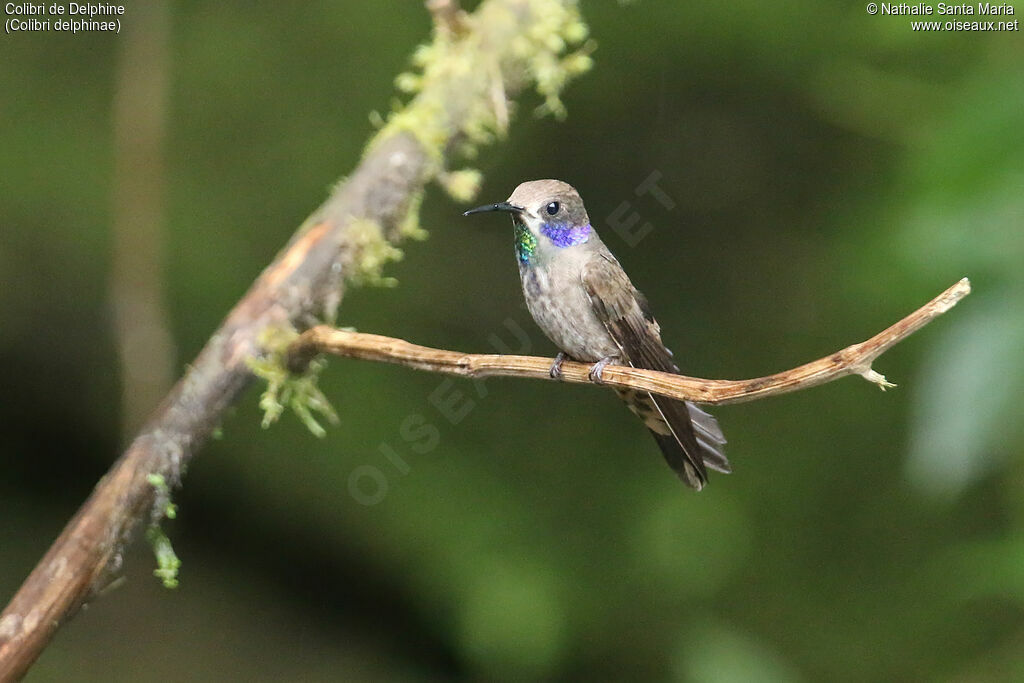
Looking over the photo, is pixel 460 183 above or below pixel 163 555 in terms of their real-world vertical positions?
above

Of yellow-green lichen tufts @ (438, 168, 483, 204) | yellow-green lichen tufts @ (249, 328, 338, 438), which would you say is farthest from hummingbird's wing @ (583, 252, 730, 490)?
yellow-green lichen tufts @ (249, 328, 338, 438)

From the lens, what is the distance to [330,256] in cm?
247

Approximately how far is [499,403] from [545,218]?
60.0 inches

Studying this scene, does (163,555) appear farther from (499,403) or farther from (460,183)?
(499,403)

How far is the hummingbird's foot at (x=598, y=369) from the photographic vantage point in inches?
85.4

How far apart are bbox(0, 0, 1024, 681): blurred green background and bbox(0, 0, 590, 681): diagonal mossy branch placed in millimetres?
780

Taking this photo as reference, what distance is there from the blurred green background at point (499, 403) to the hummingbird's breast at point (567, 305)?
3.43 feet

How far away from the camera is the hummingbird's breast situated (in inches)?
96.2

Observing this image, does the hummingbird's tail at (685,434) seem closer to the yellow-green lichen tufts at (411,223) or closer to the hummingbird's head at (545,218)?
the hummingbird's head at (545,218)

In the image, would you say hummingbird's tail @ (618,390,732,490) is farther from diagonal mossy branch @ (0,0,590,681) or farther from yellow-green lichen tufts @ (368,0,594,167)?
yellow-green lichen tufts @ (368,0,594,167)

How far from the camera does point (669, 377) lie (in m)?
1.83

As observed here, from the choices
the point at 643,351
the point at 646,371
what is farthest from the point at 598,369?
the point at 646,371

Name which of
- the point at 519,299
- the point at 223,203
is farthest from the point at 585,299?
the point at 223,203

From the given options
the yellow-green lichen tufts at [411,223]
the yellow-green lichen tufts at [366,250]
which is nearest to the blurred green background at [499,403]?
the yellow-green lichen tufts at [411,223]
